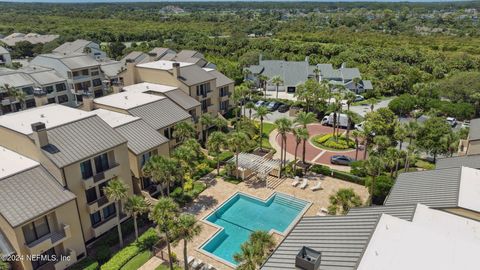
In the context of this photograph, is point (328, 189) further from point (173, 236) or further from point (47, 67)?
point (47, 67)

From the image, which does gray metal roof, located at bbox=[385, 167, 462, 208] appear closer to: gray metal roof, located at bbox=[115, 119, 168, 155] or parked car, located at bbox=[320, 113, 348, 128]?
gray metal roof, located at bbox=[115, 119, 168, 155]

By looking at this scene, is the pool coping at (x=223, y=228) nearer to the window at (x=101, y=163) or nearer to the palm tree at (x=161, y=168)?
the palm tree at (x=161, y=168)

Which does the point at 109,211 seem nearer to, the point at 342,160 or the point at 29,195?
the point at 29,195

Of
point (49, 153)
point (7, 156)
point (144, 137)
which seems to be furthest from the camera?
point (144, 137)

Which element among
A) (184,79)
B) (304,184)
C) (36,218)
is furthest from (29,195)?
(184,79)

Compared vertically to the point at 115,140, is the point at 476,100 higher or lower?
lower

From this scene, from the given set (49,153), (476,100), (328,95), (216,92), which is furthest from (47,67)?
(476,100)
